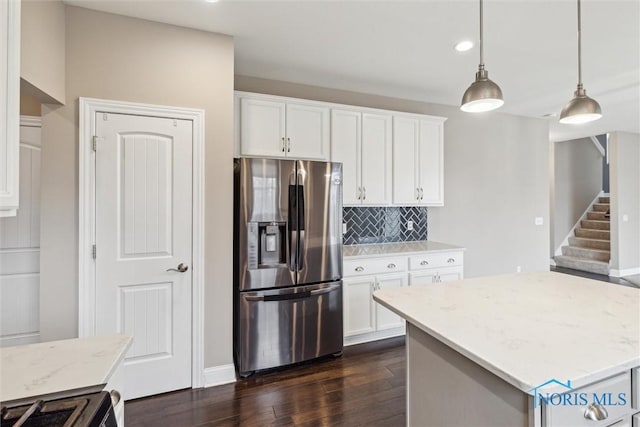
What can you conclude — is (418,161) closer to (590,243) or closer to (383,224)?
(383,224)

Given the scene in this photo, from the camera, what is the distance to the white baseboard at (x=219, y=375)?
2.45 meters

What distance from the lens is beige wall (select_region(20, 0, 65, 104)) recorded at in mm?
1720

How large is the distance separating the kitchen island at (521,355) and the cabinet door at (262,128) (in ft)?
6.13

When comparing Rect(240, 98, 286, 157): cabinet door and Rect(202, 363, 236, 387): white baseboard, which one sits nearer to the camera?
Rect(202, 363, 236, 387): white baseboard

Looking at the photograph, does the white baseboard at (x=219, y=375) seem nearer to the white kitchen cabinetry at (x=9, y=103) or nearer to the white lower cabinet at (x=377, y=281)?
the white lower cabinet at (x=377, y=281)

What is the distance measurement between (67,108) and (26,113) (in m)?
0.84

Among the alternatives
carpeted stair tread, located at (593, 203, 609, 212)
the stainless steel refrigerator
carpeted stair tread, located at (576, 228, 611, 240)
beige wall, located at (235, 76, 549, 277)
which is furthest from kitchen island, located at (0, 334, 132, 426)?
carpeted stair tread, located at (593, 203, 609, 212)

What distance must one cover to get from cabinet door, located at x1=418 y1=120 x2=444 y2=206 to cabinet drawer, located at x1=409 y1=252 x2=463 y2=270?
2.17 ft

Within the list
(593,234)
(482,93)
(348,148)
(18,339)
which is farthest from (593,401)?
(593,234)

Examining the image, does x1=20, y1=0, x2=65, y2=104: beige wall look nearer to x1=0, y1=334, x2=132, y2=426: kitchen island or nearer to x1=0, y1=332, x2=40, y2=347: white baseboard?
x1=0, y1=334, x2=132, y2=426: kitchen island

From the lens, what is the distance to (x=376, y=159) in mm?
3486

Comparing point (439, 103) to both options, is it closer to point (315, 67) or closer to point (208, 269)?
point (315, 67)

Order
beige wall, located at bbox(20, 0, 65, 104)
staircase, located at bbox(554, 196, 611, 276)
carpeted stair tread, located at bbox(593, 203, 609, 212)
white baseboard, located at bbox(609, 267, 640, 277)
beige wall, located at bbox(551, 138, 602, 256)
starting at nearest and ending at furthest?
beige wall, located at bbox(20, 0, 65, 104) < white baseboard, located at bbox(609, 267, 640, 277) < staircase, located at bbox(554, 196, 611, 276) < beige wall, located at bbox(551, 138, 602, 256) < carpeted stair tread, located at bbox(593, 203, 609, 212)

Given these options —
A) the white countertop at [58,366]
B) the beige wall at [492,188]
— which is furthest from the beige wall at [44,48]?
the beige wall at [492,188]
